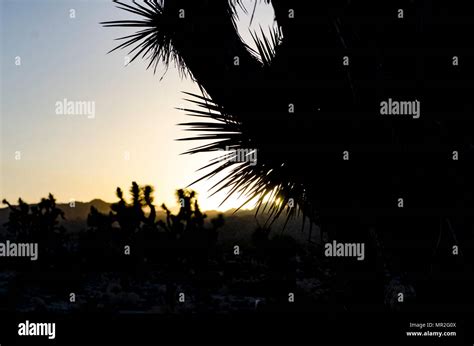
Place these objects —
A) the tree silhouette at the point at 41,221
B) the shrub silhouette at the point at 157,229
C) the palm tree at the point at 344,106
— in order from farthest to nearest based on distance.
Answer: the tree silhouette at the point at 41,221 < the shrub silhouette at the point at 157,229 < the palm tree at the point at 344,106

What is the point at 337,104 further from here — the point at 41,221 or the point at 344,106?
the point at 41,221

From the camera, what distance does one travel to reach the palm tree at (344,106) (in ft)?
13.2

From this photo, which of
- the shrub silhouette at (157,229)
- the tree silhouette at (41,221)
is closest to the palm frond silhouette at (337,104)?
the shrub silhouette at (157,229)

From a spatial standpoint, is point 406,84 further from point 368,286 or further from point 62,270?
point 62,270

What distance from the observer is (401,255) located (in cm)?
418

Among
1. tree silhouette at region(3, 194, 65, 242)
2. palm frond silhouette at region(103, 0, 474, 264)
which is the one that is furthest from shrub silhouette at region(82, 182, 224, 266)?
palm frond silhouette at region(103, 0, 474, 264)

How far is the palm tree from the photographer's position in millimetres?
4016

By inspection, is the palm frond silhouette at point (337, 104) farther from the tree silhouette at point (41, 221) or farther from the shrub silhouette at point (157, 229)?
the tree silhouette at point (41, 221)

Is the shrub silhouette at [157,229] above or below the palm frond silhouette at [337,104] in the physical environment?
below

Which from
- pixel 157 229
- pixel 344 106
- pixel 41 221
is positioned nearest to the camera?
pixel 344 106

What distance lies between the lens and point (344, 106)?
13.5ft

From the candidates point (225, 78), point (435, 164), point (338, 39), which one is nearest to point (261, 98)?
point (225, 78)

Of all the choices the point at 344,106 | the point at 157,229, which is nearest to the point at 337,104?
the point at 344,106

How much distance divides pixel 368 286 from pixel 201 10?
2.36 m
